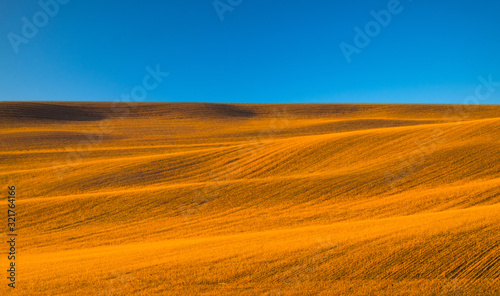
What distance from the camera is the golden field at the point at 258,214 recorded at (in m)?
8.74

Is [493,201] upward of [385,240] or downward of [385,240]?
downward

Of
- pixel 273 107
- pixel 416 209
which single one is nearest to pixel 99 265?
pixel 416 209

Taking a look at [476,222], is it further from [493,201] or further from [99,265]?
[99,265]

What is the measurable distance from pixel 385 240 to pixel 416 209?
6.77 metres

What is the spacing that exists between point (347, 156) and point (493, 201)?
461 inches

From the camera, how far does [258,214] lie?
698 inches

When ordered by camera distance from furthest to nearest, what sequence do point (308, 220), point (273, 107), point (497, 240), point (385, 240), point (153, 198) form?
1. point (273, 107)
2. point (153, 198)
3. point (308, 220)
4. point (385, 240)
5. point (497, 240)

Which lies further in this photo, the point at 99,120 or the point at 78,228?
the point at 99,120

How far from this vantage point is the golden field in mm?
8742

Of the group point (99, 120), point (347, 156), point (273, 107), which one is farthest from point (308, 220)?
point (273, 107)

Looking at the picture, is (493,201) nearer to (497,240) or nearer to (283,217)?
(497,240)

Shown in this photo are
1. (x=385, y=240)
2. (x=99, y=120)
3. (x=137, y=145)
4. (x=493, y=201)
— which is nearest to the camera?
(x=385, y=240)

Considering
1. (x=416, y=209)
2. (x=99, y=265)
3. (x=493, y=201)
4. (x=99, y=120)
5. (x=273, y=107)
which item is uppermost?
(x=99, y=120)

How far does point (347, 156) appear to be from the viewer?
2603cm
